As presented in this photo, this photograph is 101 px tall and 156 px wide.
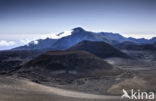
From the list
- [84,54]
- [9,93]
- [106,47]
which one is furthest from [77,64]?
[106,47]

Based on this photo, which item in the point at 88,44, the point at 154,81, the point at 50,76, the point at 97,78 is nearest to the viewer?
the point at 154,81

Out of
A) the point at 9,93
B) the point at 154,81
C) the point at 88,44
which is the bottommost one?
the point at 154,81

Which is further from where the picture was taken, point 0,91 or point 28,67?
point 28,67

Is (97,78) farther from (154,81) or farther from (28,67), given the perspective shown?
(28,67)

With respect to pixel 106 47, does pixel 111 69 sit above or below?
below

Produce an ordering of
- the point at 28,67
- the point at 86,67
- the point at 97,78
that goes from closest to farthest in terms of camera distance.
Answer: the point at 97,78 → the point at 86,67 → the point at 28,67

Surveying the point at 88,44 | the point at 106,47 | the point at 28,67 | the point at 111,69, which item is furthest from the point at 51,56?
the point at 88,44

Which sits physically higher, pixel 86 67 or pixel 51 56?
pixel 51 56

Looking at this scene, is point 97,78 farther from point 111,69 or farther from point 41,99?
point 41,99

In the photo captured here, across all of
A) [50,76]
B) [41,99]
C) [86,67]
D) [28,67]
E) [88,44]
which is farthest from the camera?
[88,44]
